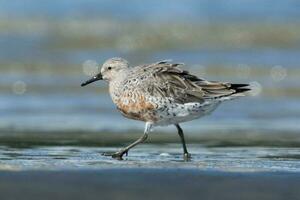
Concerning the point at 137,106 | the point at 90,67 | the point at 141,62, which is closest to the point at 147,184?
the point at 137,106

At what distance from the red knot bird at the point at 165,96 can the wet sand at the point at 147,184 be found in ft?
5.35

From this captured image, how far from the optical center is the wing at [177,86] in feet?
26.9

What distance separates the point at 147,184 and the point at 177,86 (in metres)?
2.29

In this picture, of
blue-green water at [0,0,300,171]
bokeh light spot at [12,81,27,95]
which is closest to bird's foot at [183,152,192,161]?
blue-green water at [0,0,300,171]

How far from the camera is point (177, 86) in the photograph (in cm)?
829

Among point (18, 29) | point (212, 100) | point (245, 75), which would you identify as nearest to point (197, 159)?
point (212, 100)

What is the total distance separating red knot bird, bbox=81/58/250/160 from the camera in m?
8.15

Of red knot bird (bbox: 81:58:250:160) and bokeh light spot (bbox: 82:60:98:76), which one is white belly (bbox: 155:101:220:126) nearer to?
red knot bird (bbox: 81:58:250:160)

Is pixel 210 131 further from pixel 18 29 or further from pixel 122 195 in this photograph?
pixel 18 29

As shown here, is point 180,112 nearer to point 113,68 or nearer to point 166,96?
point 166,96

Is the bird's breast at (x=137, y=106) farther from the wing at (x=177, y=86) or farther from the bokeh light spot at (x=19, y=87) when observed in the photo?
the bokeh light spot at (x=19, y=87)

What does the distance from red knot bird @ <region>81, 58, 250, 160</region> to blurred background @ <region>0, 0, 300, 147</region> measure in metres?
1.26

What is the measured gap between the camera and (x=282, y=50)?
19000 mm

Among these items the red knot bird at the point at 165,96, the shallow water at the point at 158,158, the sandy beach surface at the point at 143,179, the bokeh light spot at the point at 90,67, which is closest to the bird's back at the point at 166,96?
the red knot bird at the point at 165,96
